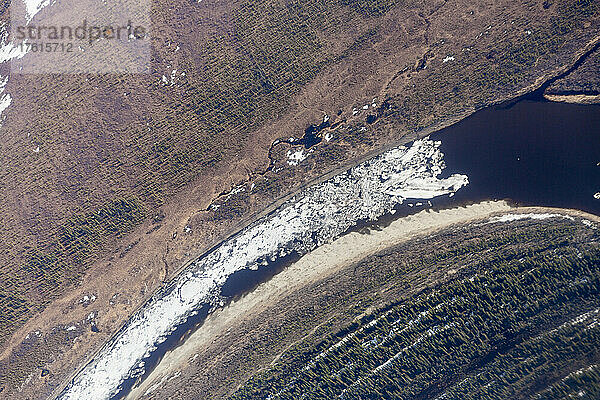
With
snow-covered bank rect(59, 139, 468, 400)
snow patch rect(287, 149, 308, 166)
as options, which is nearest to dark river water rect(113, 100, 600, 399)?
snow-covered bank rect(59, 139, 468, 400)

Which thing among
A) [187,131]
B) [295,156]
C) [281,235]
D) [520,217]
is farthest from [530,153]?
[187,131]

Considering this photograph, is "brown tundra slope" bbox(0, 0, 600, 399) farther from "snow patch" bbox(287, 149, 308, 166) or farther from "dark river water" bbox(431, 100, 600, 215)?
"dark river water" bbox(431, 100, 600, 215)

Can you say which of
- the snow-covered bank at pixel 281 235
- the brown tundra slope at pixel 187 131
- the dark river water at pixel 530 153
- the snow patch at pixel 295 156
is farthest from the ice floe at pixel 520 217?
the snow patch at pixel 295 156

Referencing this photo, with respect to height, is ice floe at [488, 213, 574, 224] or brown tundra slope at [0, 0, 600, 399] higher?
brown tundra slope at [0, 0, 600, 399]

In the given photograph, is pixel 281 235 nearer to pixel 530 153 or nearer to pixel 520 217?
pixel 520 217

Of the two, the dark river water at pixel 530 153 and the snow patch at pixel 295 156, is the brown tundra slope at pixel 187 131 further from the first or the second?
the dark river water at pixel 530 153

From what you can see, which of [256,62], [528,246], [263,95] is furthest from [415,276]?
[256,62]
